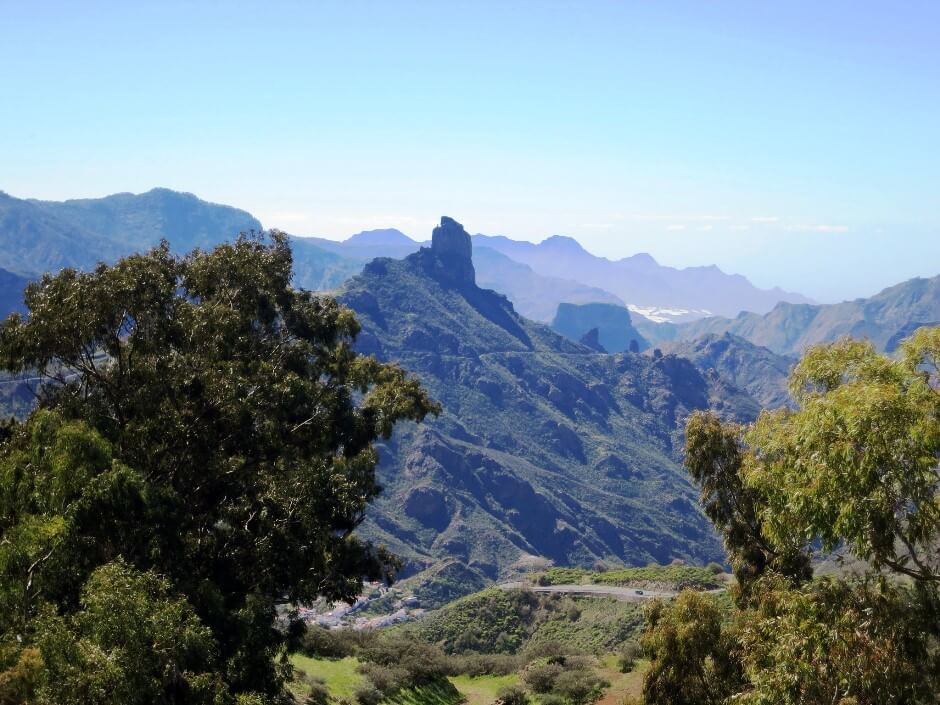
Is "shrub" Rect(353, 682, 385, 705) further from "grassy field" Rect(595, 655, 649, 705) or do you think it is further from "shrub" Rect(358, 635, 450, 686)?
Answer: "grassy field" Rect(595, 655, 649, 705)

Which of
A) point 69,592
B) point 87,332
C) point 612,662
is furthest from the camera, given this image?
point 612,662

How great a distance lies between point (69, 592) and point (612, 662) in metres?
32.0

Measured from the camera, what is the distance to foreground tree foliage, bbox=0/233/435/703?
11.3 m

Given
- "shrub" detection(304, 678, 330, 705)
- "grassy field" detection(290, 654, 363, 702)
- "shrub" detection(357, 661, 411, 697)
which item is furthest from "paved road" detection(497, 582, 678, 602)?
"shrub" detection(304, 678, 330, 705)

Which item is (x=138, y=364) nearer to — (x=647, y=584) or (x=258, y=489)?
(x=258, y=489)

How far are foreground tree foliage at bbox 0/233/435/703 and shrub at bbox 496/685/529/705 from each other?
10.5m

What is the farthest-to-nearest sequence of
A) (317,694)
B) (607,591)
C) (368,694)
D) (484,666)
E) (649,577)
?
(649,577) < (607,591) < (484,666) < (368,694) < (317,694)

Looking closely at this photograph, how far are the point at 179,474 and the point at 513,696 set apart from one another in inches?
765

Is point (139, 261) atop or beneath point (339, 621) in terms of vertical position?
atop

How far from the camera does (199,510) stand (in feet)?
66.6

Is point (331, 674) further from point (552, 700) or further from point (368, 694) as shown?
point (552, 700)

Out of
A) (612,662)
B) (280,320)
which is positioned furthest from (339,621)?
(280,320)

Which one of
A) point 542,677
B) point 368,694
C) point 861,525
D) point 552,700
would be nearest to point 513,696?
point 552,700

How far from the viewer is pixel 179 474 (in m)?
19.5
